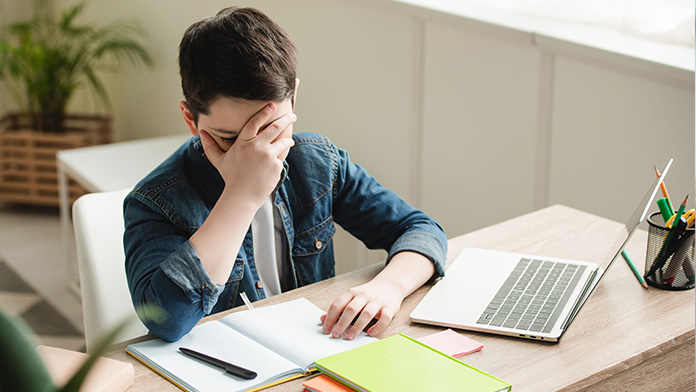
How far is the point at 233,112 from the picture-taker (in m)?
1.05

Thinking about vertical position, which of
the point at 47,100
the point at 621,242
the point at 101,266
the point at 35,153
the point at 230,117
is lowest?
the point at 35,153

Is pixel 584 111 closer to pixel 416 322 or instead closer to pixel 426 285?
pixel 426 285

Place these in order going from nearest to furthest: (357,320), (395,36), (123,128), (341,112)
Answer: (357,320) < (395,36) < (341,112) < (123,128)

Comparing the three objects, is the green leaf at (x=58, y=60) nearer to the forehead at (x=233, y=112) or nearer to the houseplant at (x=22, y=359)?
the forehead at (x=233, y=112)

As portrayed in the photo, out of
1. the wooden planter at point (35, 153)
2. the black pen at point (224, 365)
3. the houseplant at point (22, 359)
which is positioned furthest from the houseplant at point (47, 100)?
the houseplant at point (22, 359)

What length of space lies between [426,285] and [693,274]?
0.40m

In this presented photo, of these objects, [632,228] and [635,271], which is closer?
[632,228]

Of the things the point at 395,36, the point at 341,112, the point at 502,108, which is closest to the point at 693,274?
the point at 502,108

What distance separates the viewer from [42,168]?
3.32 metres

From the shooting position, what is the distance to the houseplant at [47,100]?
10.5 ft

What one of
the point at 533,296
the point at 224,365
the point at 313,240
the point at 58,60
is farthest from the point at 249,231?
the point at 58,60

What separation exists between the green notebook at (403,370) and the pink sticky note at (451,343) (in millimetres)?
33

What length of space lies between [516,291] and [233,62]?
0.53 meters

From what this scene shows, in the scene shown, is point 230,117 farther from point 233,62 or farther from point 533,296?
point 533,296
